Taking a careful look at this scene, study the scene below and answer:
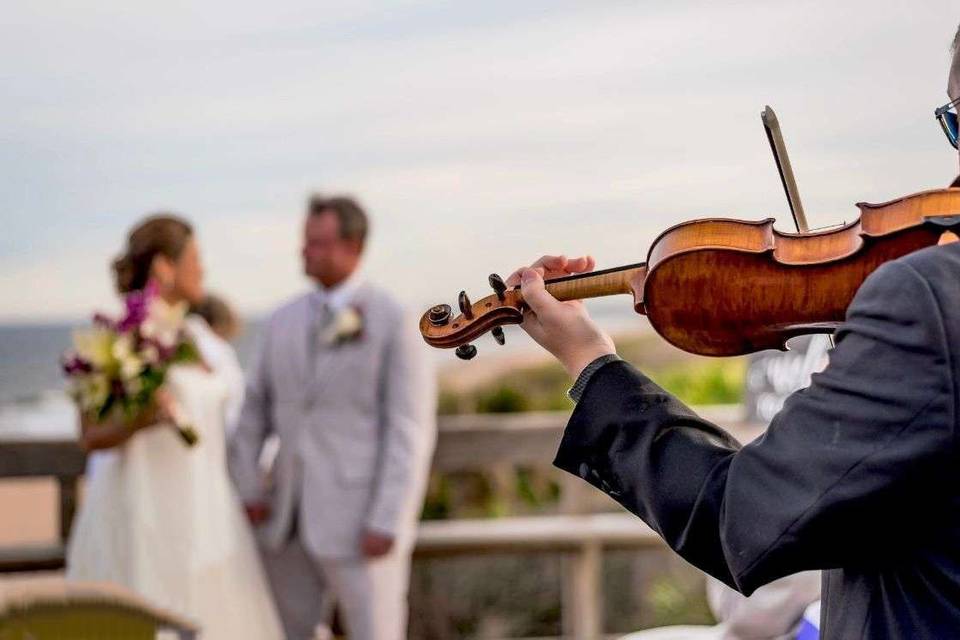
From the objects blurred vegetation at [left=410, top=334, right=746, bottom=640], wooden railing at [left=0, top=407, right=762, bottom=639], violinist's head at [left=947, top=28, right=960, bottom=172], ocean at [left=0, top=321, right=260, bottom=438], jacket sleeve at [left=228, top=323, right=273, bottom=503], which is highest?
violinist's head at [left=947, top=28, right=960, bottom=172]

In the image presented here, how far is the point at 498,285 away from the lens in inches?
70.1

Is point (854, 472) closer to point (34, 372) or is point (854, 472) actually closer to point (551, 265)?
point (551, 265)

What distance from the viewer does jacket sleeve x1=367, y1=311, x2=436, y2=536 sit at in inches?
201

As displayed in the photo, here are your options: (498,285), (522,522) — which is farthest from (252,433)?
→ (498,285)

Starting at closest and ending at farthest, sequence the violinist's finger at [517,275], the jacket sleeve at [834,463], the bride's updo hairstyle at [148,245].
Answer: the jacket sleeve at [834,463] → the violinist's finger at [517,275] → the bride's updo hairstyle at [148,245]

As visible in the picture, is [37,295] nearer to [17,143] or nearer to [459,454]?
[17,143]

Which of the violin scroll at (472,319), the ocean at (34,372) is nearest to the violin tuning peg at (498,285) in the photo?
the violin scroll at (472,319)

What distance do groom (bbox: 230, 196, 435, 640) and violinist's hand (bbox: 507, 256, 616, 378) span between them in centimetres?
353

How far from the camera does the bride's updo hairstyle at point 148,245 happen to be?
5531 mm

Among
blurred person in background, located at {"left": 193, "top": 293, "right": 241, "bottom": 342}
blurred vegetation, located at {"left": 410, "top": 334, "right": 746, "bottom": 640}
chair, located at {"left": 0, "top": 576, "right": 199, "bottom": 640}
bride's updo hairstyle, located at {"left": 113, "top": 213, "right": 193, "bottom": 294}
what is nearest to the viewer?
chair, located at {"left": 0, "top": 576, "right": 199, "bottom": 640}

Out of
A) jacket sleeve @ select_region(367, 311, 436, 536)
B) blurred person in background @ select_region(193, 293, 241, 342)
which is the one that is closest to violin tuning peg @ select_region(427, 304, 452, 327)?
jacket sleeve @ select_region(367, 311, 436, 536)

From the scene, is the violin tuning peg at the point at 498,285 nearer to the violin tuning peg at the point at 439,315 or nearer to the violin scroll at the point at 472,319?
the violin scroll at the point at 472,319

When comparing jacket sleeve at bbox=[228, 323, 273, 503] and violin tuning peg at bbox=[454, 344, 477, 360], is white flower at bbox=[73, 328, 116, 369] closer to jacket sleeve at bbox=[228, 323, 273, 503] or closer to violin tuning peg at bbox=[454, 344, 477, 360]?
jacket sleeve at bbox=[228, 323, 273, 503]

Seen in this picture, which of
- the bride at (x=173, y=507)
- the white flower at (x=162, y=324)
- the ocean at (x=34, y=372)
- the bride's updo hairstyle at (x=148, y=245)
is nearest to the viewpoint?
the white flower at (x=162, y=324)
